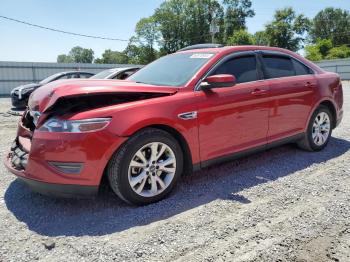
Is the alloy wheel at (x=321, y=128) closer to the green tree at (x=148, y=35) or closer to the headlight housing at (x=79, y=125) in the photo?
the headlight housing at (x=79, y=125)

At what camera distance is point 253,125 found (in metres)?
4.24

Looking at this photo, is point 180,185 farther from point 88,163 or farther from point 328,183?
point 328,183

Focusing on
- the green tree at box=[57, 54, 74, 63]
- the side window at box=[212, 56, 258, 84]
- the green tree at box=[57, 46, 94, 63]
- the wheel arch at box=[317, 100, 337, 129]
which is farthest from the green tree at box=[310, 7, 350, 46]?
the side window at box=[212, 56, 258, 84]

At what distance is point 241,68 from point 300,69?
133 cm

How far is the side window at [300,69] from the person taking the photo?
508 centimetres

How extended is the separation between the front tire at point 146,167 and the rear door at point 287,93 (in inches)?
64.2

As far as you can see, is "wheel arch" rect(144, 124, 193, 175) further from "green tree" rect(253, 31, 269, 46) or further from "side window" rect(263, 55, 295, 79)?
"green tree" rect(253, 31, 269, 46)

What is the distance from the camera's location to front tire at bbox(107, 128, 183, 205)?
126 inches

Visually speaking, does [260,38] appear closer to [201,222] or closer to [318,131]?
[318,131]

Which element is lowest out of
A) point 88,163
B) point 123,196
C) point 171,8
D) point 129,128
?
point 123,196

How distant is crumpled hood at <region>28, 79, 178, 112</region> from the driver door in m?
0.50

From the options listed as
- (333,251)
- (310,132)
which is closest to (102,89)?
(333,251)

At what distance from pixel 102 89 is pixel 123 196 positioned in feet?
3.44

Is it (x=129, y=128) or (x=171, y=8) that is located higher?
(x=171, y=8)
